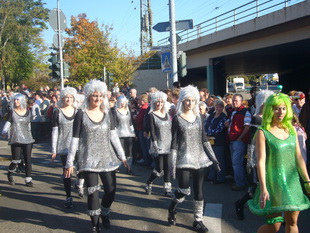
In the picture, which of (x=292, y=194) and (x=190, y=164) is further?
(x=190, y=164)

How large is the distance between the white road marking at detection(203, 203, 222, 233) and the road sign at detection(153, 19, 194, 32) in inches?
249

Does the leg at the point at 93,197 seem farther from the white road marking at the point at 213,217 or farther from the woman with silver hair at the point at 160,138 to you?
the woman with silver hair at the point at 160,138

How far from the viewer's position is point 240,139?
6512mm

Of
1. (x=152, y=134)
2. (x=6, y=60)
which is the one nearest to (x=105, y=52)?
(x=152, y=134)

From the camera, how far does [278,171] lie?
11.5 feet

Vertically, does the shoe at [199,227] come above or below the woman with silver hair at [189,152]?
below

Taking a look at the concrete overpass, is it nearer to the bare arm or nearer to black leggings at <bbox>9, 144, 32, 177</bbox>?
black leggings at <bbox>9, 144, 32, 177</bbox>

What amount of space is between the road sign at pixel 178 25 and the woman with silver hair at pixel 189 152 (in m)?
6.16

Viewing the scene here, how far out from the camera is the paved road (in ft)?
16.2

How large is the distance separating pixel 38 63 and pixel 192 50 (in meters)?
34.9

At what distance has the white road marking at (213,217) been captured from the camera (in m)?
4.83

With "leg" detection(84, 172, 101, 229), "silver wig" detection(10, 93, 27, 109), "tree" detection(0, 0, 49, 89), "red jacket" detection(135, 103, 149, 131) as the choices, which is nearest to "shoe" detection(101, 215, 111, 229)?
"leg" detection(84, 172, 101, 229)

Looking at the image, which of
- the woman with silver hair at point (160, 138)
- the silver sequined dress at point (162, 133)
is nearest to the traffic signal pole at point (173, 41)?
the woman with silver hair at point (160, 138)

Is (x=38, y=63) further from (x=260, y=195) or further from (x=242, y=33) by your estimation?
(x=260, y=195)
